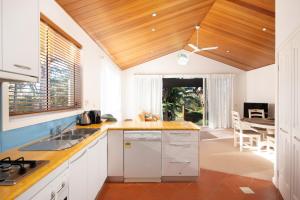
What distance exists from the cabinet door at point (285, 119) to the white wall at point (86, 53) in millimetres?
2618

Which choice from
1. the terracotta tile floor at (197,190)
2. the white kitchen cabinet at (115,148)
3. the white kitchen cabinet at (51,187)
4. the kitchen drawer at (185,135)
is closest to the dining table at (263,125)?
the terracotta tile floor at (197,190)

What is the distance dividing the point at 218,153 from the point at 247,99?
A: 4.90 metres

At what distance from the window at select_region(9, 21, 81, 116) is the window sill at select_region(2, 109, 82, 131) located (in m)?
0.05

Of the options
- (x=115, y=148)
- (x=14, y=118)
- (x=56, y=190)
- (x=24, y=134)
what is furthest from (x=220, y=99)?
(x=56, y=190)

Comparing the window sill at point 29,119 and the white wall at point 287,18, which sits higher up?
the white wall at point 287,18

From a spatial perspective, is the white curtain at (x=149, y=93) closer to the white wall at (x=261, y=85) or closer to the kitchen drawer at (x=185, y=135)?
the white wall at (x=261, y=85)

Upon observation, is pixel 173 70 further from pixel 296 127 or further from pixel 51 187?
pixel 51 187

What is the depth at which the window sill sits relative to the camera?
1771 millimetres

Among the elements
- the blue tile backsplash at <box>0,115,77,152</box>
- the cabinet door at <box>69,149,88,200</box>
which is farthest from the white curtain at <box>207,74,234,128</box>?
the cabinet door at <box>69,149,88,200</box>

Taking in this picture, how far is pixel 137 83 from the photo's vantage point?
30.0ft

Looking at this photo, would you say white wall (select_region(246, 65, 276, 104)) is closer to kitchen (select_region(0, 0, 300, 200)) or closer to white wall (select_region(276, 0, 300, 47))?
kitchen (select_region(0, 0, 300, 200))

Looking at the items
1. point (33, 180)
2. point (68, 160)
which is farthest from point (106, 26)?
point (33, 180)

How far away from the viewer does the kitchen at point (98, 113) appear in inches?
58.1

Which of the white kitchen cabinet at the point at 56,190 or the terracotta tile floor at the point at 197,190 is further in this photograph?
the terracotta tile floor at the point at 197,190
